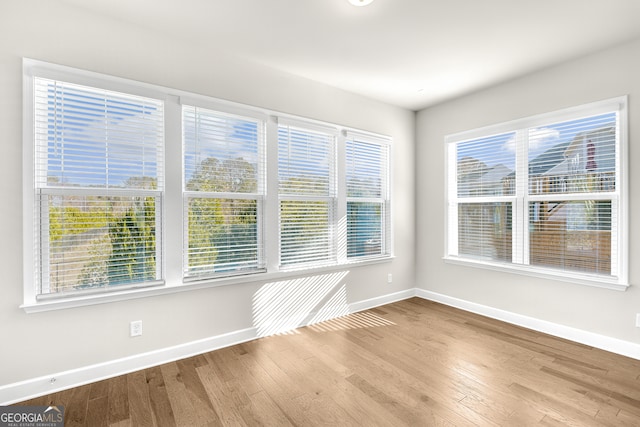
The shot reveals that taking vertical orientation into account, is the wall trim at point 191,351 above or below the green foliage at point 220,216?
below

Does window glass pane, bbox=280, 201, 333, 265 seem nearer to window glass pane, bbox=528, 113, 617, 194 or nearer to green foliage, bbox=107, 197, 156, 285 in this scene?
green foliage, bbox=107, 197, 156, 285

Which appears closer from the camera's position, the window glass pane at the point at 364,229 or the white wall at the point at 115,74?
the white wall at the point at 115,74

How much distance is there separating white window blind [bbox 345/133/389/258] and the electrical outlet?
95.0 inches

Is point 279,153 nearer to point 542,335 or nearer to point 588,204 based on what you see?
point 588,204

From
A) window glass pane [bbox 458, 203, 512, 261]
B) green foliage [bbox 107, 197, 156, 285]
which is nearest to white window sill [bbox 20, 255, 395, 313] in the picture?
green foliage [bbox 107, 197, 156, 285]

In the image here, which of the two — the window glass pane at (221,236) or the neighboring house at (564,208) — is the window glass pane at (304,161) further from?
the neighboring house at (564,208)

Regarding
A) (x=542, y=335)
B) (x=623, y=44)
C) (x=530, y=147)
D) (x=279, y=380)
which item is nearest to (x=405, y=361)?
(x=279, y=380)

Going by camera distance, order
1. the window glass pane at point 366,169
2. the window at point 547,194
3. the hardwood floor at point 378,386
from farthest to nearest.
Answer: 1. the window glass pane at point 366,169
2. the window at point 547,194
3. the hardwood floor at point 378,386

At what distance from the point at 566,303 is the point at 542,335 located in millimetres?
423

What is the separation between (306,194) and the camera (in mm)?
3490

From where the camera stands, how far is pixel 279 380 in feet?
7.68

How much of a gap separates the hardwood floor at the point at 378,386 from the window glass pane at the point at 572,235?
0.82 m

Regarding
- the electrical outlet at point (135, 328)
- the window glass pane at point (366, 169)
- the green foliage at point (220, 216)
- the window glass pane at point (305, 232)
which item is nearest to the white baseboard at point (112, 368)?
the electrical outlet at point (135, 328)

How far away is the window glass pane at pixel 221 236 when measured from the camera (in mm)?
2771
